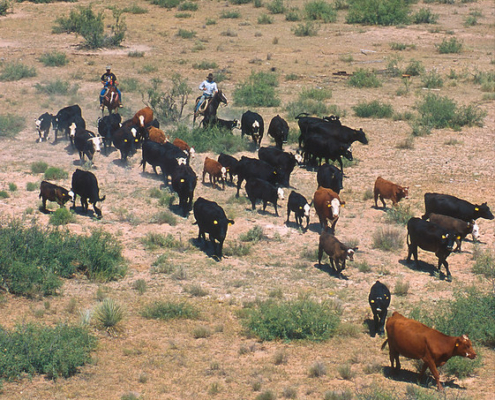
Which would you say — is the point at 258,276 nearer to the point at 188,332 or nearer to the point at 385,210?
the point at 188,332

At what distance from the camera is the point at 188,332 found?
11.8 meters

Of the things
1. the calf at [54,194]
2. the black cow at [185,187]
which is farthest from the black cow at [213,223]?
the calf at [54,194]

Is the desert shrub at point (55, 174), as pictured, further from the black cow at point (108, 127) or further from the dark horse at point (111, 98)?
the dark horse at point (111, 98)

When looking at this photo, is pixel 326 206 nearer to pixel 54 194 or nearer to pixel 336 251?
pixel 336 251

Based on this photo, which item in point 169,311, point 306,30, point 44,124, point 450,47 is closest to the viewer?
point 169,311

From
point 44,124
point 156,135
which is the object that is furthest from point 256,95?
point 44,124

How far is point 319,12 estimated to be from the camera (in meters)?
43.4

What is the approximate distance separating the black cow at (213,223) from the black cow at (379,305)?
157 inches

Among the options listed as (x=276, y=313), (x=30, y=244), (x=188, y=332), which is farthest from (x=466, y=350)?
(x=30, y=244)

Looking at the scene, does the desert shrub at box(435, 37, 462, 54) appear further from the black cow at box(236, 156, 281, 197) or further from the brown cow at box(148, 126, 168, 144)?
the black cow at box(236, 156, 281, 197)

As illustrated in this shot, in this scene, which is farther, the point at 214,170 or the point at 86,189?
the point at 214,170

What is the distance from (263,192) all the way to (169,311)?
240 inches

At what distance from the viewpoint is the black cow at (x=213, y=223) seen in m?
15.1

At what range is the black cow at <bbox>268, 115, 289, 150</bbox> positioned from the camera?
72.9 ft
